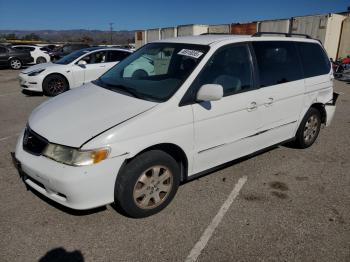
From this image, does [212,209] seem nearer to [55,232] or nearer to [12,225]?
[55,232]

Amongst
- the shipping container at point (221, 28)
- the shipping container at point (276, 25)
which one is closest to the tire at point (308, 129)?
the shipping container at point (276, 25)

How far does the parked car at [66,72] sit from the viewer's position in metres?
9.51

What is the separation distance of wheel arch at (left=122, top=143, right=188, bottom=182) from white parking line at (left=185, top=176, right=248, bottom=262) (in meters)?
0.54

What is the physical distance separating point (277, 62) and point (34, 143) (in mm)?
3173

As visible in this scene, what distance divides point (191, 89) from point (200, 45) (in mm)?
706

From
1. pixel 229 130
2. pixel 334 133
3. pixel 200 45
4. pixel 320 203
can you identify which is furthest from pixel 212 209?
pixel 334 133

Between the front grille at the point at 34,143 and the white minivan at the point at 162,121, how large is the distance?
0.04ft

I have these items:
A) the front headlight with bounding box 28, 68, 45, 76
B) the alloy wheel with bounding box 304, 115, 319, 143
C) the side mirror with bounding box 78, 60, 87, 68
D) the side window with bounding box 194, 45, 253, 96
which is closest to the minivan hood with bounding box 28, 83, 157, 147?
the side window with bounding box 194, 45, 253, 96

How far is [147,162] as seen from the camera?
3047mm

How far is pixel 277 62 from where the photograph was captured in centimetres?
432

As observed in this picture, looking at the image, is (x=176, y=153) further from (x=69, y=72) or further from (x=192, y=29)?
(x=192, y=29)

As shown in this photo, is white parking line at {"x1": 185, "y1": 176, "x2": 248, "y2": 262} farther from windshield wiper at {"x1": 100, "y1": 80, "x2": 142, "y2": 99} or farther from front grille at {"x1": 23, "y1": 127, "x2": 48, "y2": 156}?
front grille at {"x1": 23, "y1": 127, "x2": 48, "y2": 156}

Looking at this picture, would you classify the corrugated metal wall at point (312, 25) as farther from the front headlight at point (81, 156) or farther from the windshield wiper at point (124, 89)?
the front headlight at point (81, 156)

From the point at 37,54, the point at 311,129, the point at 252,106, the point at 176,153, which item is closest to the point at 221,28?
the point at 37,54
